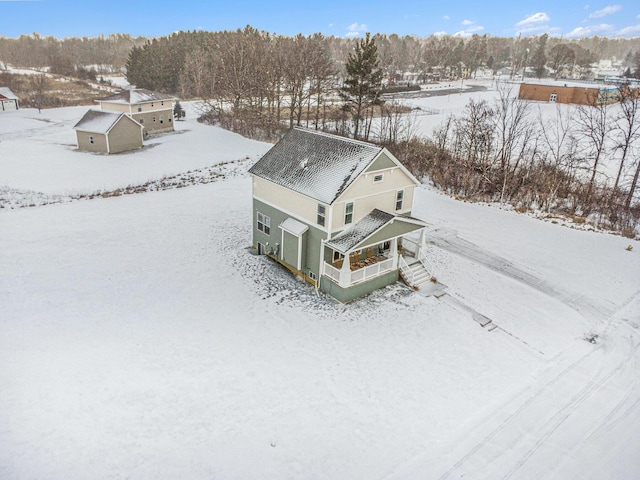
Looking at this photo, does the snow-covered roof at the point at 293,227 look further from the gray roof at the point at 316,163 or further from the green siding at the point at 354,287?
the green siding at the point at 354,287

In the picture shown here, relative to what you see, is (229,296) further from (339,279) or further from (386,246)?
(386,246)

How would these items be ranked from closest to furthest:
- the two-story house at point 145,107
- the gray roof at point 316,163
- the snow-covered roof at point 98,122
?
the gray roof at point 316,163 < the snow-covered roof at point 98,122 < the two-story house at point 145,107

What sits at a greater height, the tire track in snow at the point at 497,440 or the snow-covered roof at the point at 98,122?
the snow-covered roof at the point at 98,122

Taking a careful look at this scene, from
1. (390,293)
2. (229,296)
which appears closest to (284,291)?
(229,296)

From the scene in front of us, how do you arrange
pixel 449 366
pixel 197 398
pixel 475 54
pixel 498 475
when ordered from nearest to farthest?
pixel 498 475
pixel 197 398
pixel 449 366
pixel 475 54

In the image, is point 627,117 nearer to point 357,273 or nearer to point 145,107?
point 357,273

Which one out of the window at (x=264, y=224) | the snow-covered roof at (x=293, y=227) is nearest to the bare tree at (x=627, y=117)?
the snow-covered roof at (x=293, y=227)

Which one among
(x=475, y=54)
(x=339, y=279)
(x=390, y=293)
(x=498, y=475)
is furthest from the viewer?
(x=475, y=54)

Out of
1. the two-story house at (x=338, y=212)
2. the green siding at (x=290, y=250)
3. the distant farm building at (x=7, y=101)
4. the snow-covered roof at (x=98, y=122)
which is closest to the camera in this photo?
the two-story house at (x=338, y=212)
